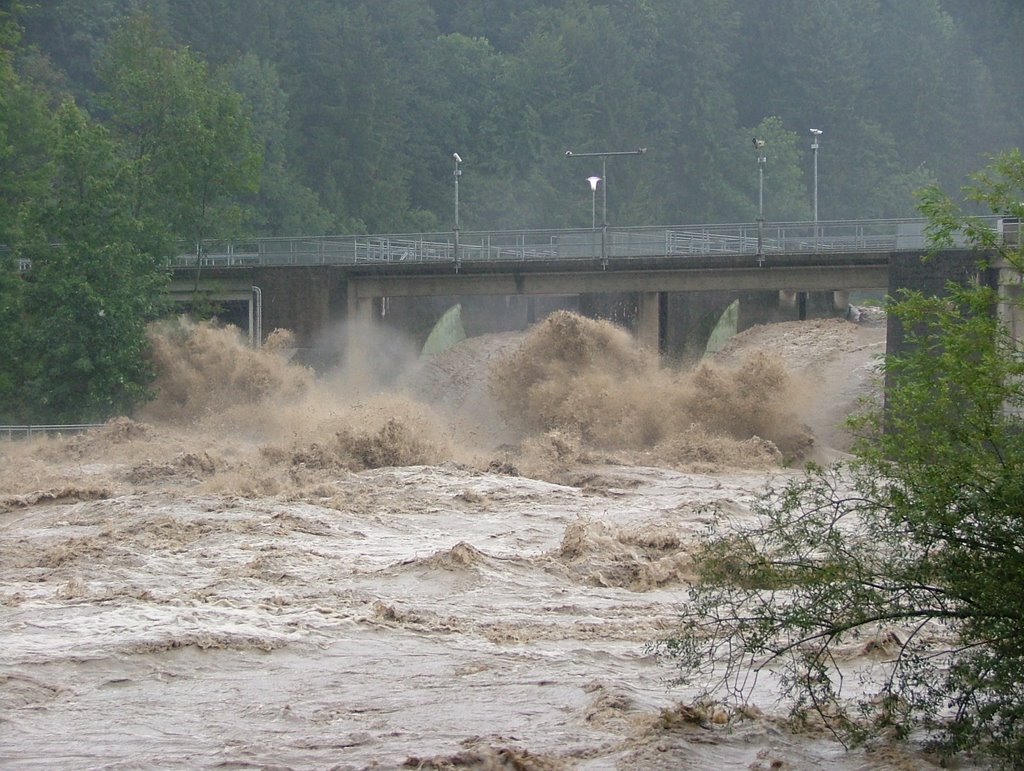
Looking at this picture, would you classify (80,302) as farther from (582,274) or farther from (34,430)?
(582,274)

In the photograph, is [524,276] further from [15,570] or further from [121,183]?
[15,570]

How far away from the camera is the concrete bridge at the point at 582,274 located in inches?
1704

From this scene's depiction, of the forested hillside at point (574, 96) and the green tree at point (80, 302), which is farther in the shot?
the forested hillside at point (574, 96)

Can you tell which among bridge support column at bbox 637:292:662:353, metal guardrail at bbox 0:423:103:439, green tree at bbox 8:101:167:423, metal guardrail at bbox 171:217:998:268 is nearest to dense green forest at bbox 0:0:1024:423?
metal guardrail at bbox 171:217:998:268

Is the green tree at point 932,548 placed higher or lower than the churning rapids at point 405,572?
higher

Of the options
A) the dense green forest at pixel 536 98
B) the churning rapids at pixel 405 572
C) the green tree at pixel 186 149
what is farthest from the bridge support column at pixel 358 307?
the churning rapids at pixel 405 572

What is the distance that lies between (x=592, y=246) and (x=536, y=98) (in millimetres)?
43288

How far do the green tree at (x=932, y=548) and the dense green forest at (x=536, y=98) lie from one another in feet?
138

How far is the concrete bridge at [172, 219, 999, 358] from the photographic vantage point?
43281mm

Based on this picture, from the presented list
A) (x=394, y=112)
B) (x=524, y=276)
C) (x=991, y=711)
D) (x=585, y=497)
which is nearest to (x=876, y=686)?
(x=991, y=711)

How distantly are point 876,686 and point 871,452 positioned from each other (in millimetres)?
3195

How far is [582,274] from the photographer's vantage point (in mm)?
46344

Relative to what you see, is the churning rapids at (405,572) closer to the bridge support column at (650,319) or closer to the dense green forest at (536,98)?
the bridge support column at (650,319)

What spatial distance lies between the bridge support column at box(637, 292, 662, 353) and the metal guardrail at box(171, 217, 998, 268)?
4.73ft
